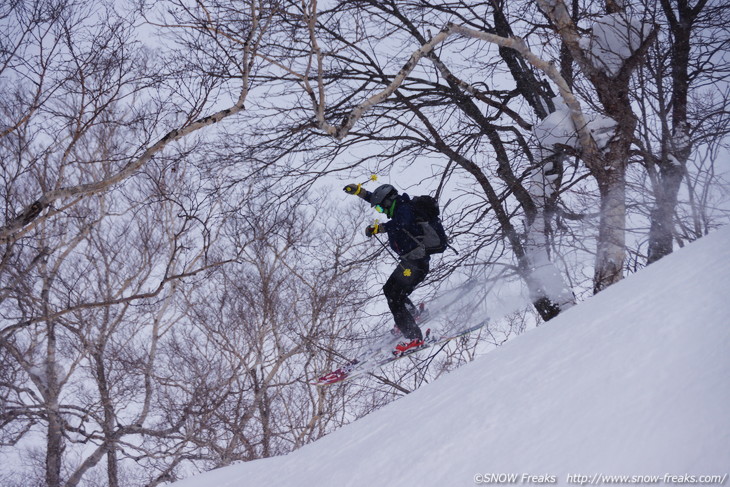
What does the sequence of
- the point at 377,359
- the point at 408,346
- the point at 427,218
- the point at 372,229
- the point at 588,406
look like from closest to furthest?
the point at 588,406
the point at 372,229
the point at 427,218
the point at 408,346
the point at 377,359

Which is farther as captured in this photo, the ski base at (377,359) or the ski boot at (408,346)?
the ski base at (377,359)

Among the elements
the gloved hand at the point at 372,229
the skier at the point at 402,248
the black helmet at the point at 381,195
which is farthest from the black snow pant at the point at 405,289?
the black helmet at the point at 381,195

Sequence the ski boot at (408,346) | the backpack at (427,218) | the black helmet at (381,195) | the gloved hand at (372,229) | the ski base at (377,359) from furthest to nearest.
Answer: the ski base at (377,359) → the ski boot at (408,346) → the backpack at (427,218) → the black helmet at (381,195) → the gloved hand at (372,229)

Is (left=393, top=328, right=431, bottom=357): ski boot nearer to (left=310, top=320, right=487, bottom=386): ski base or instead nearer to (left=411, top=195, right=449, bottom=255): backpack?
(left=310, top=320, right=487, bottom=386): ski base

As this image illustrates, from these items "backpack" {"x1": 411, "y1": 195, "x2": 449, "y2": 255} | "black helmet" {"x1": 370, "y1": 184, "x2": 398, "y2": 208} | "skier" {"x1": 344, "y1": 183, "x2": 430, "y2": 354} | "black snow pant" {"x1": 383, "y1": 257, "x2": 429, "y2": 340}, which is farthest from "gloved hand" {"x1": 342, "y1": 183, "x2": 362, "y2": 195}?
"black snow pant" {"x1": 383, "y1": 257, "x2": 429, "y2": 340}

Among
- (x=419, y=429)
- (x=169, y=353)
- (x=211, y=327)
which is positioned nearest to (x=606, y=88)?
(x=419, y=429)

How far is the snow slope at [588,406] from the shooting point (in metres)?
1.55

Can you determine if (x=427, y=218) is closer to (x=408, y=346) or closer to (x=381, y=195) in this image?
(x=381, y=195)

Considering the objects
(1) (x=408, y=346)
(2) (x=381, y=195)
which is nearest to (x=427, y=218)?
(2) (x=381, y=195)

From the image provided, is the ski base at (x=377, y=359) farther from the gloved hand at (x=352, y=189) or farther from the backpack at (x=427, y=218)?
the gloved hand at (x=352, y=189)

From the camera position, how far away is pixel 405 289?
6730 mm

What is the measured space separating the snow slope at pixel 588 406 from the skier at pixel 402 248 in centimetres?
279

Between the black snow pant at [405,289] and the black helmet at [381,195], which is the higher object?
the black helmet at [381,195]

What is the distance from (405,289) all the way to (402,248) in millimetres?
669
